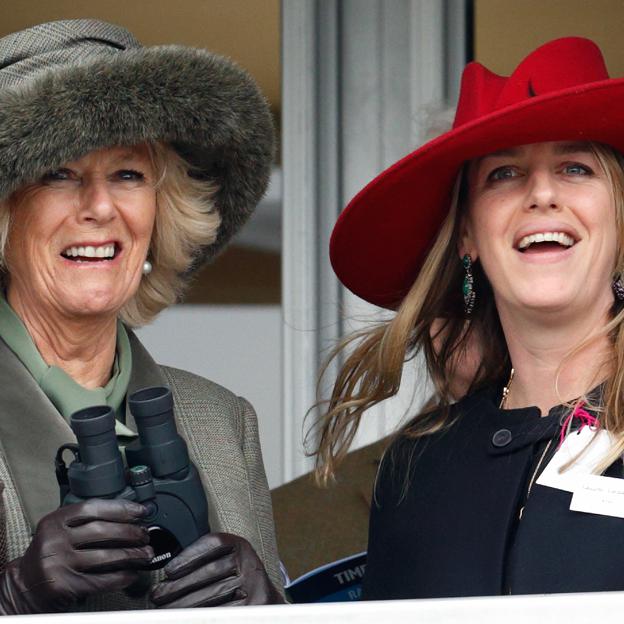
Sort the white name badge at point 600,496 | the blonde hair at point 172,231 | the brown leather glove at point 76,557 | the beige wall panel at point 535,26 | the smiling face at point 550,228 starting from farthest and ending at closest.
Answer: the beige wall panel at point 535,26 < the blonde hair at point 172,231 < the smiling face at point 550,228 < the white name badge at point 600,496 < the brown leather glove at point 76,557

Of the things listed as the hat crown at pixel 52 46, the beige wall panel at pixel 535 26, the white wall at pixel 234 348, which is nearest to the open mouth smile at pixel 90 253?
the hat crown at pixel 52 46

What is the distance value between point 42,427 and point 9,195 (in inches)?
14.2

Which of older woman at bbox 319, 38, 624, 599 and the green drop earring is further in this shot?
the green drop earring

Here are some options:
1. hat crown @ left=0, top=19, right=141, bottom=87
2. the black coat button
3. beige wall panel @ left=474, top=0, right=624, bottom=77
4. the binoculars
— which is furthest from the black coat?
beige wall panel @ left=474, top=0, right=624, bottom=77

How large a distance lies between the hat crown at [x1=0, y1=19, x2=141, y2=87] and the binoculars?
56 cm

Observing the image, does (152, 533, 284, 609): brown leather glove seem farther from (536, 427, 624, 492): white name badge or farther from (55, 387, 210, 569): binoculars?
(536, 427, 624, 492): white name badge

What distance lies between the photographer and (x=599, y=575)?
204 cm

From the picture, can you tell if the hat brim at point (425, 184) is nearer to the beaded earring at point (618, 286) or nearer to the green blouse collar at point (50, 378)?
the beaded earring at point (618, 286)

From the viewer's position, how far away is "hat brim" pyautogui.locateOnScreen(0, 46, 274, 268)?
2152 mm

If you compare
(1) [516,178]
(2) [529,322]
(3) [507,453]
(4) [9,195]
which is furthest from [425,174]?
(4) [9,195]

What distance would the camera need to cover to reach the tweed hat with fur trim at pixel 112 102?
2.15 metres

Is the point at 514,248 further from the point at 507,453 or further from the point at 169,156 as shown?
the point at 169,156

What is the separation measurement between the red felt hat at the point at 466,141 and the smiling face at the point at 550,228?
0.16 ft

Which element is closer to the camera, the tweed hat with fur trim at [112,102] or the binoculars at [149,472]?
the binoculars at [149,472]
